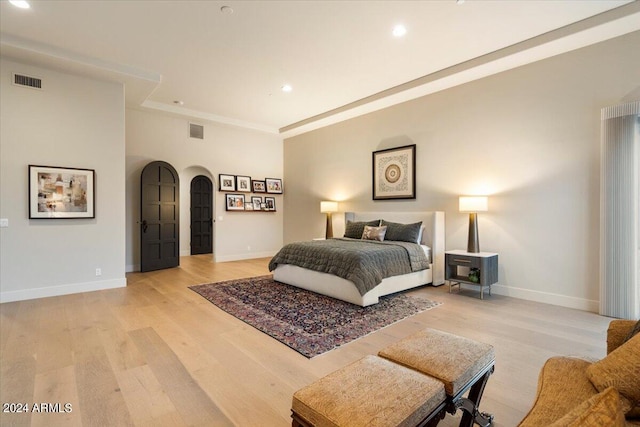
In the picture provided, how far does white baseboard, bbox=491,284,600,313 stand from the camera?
3787mm

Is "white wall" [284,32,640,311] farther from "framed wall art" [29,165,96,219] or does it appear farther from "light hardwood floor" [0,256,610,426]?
"framed wall art" [29,165,96,219]

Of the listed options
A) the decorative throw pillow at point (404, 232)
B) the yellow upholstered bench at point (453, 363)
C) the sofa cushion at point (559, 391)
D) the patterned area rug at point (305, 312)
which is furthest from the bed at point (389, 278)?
the sofa cushion at point (559, 391)

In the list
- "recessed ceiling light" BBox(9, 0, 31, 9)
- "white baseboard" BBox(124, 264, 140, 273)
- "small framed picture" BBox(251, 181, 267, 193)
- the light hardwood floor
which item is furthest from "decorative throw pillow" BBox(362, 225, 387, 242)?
"recessed ceiling light" BBox(9, 0, 31, 9)

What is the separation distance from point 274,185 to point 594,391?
780 cm

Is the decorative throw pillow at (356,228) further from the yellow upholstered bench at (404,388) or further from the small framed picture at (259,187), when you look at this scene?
the yellow upholstered bench at (404,388)

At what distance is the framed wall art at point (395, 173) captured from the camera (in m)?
5.75

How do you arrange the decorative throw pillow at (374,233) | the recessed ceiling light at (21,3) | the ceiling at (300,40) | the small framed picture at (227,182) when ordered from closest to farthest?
the recessed ceiling light at (21,3), the ceiling at (300,40), the decorative throw pillow at (374,233), the small framed picture at (227,182)

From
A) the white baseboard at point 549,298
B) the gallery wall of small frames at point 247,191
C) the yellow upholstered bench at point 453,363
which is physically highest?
the gallery wall of small frames at point 247,191

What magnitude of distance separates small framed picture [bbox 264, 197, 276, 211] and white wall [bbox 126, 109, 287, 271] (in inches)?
5.8

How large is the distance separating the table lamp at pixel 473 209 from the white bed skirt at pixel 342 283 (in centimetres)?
80

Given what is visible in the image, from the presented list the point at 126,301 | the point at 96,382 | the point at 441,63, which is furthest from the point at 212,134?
the point at 96,382

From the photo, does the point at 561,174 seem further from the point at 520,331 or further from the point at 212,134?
the point at 212,134

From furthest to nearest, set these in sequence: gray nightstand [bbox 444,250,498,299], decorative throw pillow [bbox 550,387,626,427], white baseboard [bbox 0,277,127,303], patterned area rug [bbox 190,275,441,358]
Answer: gray nightstand [bbox 444,250,498,299]
white baseboard [bbox 0,277,127,303]
patterned area rug [bbox 190,275,441,358]
decorative throw pillow [bbox 550,387,626,427]

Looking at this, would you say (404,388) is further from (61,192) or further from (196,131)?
(196,131)
